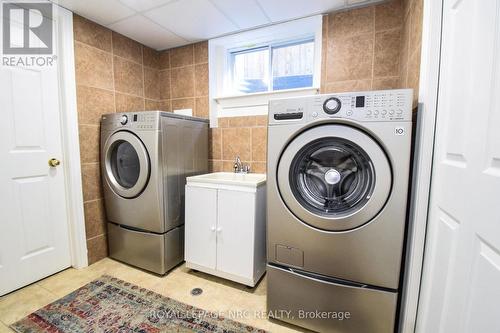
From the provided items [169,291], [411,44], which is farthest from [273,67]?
[169,291]

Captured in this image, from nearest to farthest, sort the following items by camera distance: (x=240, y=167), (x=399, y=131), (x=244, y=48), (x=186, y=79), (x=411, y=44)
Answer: (x=399, y=131) < (x=411, y=44) < (x=240, y=167) < (x=244, y=48) < (x=186, y=79)

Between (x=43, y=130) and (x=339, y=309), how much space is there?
2.33 m

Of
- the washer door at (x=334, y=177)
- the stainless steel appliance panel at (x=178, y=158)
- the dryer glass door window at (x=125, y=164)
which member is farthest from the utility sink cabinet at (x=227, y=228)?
the dryer glass door window at (x=125, y=164)

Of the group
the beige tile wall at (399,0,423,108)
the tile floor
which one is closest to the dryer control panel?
the beige tile wall at (399,0,423,108)

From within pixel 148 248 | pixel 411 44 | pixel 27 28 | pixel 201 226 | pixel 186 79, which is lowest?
pixel 148 248

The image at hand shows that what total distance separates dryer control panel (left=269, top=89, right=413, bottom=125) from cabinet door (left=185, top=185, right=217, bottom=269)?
81cm

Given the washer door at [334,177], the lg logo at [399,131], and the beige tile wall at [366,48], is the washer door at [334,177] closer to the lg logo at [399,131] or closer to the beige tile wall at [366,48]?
the lg logo at [399,131]

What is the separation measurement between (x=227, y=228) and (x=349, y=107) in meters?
1.12

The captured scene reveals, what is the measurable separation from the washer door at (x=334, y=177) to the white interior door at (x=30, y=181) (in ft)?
5.95

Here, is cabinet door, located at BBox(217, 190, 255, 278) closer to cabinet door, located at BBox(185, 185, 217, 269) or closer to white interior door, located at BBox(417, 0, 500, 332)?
cabinet door, located at BBox(185, 185, 217, 269)

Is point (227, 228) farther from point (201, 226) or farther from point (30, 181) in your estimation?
point (30, 181)

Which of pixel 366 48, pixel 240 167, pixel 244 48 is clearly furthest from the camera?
pixel 244 48

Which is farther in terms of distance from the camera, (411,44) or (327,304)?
(411,44)

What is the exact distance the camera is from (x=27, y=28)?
1.58m
